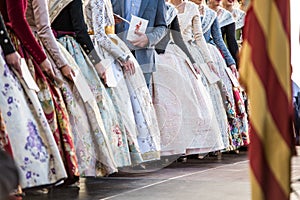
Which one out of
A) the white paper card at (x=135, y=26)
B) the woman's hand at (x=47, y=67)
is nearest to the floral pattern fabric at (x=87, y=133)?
the woman's hand at (x=47, y=67)

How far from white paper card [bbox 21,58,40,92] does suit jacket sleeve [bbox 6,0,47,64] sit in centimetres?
16

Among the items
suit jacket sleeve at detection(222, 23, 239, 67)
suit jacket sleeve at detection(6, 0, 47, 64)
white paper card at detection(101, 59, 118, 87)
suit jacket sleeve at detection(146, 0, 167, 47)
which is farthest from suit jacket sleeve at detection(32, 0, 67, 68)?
suit jacket sleeve at detection(222, 23, 239, 67)

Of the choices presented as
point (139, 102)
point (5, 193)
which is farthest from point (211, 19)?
point (5, 193)

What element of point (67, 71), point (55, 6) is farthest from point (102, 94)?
point (55, 6)

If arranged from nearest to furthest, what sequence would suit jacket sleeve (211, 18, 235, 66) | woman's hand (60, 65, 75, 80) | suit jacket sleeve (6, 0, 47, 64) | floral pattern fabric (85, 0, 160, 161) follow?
suit jacket sleeve (6, 0, 47, 64), woman's hand (60, 65, 75, 80), floral pattern fabric (85, 0, 160, 161), suit jacket sleeve (211, 18, 235, 66)

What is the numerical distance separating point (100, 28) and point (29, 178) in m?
1.40

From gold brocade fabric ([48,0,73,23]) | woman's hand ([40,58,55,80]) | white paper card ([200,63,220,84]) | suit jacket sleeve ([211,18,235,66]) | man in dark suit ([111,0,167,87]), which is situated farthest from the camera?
suit jacket sleeve ([211,18,235,66])

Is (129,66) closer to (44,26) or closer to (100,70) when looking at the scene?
(100,70)

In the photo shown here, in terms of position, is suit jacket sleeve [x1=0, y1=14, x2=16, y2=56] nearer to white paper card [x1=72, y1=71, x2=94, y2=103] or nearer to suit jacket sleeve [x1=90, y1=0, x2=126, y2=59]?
white paper card [x1=72, y1=71, x2=94, y2=103]

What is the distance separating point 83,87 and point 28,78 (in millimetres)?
691

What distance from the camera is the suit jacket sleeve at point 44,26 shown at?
3.32m

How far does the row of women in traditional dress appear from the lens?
2.86 m

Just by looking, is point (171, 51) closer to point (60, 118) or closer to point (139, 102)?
point (139, 102)

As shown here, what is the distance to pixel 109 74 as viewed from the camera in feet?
13.0
